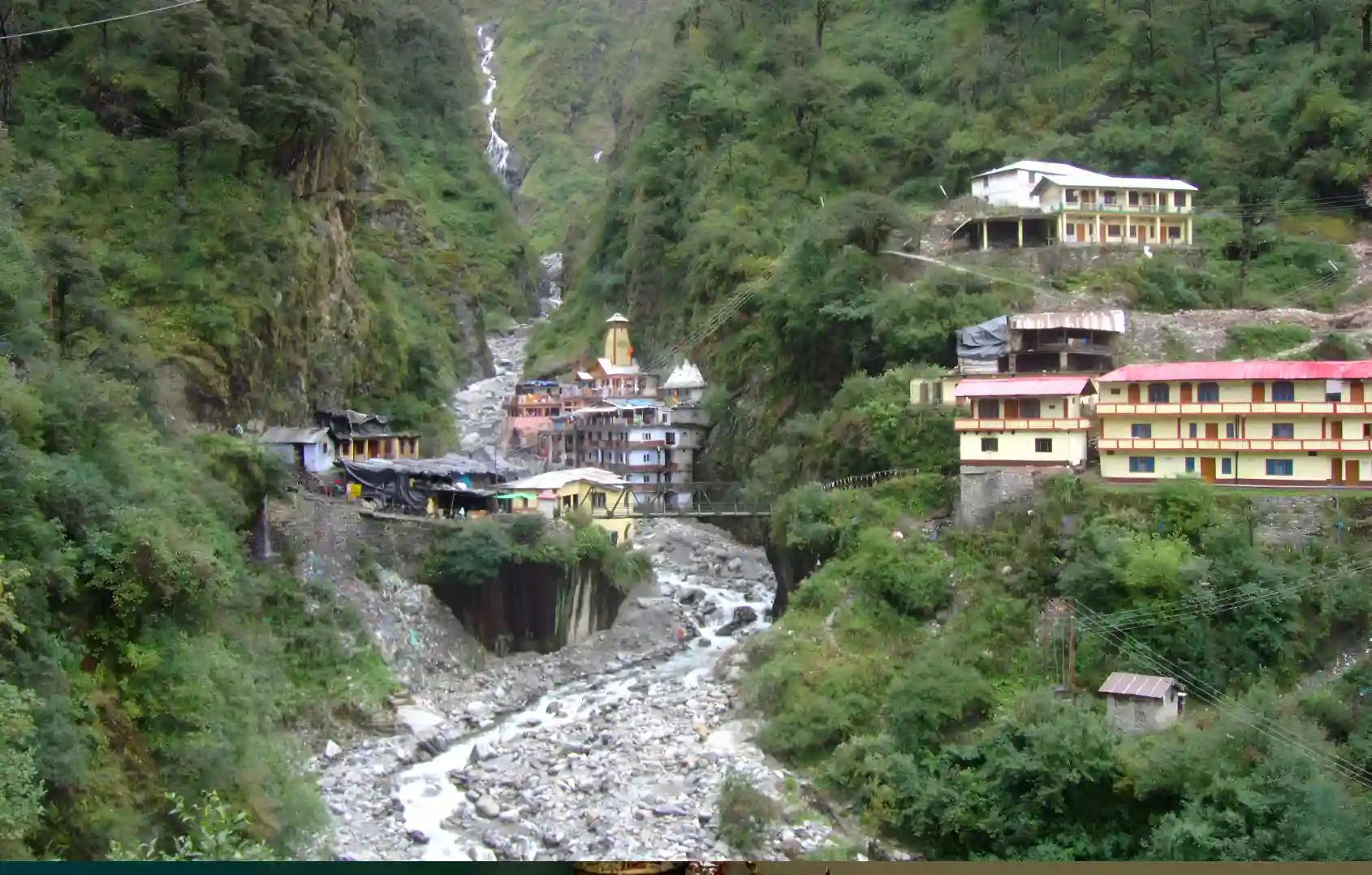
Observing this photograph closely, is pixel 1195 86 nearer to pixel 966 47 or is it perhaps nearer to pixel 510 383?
pixel 966 47

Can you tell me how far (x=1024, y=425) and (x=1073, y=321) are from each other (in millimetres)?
1763

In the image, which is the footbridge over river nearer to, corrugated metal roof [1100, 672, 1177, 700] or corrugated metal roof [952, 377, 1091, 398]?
corrugated metal roof [952, 377, 1091, 398]

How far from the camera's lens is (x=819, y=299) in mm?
12477

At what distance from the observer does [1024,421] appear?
10.4 m

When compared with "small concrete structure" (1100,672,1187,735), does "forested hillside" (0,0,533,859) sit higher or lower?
higher

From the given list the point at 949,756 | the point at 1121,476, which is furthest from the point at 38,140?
the point at 1121,476

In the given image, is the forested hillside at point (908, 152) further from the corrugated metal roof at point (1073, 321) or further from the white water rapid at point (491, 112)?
the white water rapid at point (491, 112)

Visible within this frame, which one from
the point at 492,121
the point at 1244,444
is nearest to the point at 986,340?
the point at 1244,444

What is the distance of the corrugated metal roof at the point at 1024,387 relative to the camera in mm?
10180

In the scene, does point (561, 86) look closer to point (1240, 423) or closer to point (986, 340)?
point (986, 340)

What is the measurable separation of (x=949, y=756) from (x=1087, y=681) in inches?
47.0

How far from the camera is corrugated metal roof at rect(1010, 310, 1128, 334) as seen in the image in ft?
37.8

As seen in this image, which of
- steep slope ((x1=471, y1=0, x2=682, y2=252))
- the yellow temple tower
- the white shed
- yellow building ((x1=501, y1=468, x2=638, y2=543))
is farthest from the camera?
steep slope ((x1=471, y1=0, x2=682, y2=252))

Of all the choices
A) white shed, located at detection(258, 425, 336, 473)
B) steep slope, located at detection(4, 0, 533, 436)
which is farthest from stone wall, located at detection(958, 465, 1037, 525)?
white shed, located at detection(258, 425, 336, 473)
